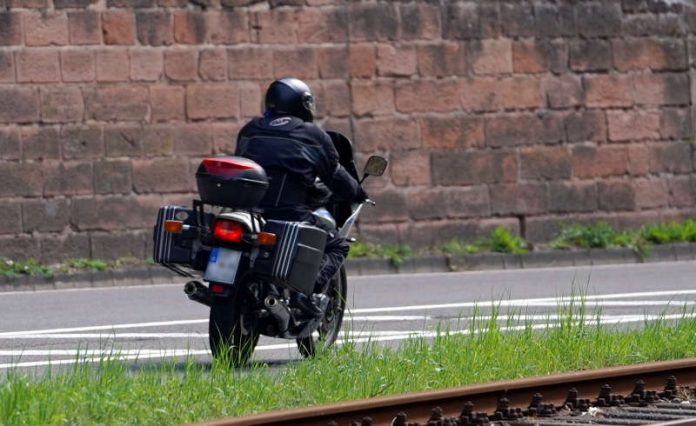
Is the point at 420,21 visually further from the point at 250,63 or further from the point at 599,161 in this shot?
the point at 599,161

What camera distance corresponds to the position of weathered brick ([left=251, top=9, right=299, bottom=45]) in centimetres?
1609

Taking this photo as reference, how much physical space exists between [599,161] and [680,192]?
121cm

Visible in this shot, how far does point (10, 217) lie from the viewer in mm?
15070

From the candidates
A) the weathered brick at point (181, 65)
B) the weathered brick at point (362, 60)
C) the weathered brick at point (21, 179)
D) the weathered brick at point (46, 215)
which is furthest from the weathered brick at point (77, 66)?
the weathered brick at point (362, 60)

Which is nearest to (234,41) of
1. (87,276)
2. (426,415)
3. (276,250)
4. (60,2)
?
(60,2)

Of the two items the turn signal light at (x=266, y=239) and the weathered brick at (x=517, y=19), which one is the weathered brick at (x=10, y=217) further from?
the turn signal light at (x=266, y=239)

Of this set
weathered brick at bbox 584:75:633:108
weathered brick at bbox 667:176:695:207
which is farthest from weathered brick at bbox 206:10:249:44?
weathered brick at bbox 667:176:695:207

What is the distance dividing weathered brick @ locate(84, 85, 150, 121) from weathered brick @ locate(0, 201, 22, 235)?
1.10 meters

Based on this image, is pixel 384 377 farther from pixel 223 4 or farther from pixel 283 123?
pixel 223 4

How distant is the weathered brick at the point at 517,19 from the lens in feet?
Result: 57.4

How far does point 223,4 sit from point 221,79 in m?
0.73

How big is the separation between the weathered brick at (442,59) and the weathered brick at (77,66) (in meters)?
3.60

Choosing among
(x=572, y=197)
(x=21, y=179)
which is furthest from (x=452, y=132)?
(x=21, y=179)

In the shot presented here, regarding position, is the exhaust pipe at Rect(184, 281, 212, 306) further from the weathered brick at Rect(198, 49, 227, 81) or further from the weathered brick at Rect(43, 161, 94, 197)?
the weathered brick at Rect(198, 49, 227, 81)
